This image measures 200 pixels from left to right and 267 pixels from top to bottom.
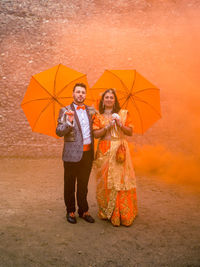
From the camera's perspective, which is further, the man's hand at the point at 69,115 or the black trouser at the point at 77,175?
the black trouser at the point at 77,175

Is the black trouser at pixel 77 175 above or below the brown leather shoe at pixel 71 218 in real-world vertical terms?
above

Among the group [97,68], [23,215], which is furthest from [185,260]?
[97,68]

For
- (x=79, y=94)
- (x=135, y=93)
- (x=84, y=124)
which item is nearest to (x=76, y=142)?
(x=84, y=124)

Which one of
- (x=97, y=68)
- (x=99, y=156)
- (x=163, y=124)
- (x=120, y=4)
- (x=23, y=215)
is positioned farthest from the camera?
(x=120, y=4)

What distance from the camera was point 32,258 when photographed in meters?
2.38

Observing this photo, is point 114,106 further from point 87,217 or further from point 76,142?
point 87,217

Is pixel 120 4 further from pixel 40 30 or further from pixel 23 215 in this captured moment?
pixel 23 215

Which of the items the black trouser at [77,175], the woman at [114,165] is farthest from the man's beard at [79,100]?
the black trouser at [77,175]

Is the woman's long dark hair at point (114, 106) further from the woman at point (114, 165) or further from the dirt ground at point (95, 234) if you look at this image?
the dirt ground at point (95, 234)

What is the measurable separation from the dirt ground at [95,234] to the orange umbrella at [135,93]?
1453 mm

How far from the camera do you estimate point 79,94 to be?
9.62 feet

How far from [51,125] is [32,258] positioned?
1585 mm

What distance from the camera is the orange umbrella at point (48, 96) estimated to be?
9.59 ft

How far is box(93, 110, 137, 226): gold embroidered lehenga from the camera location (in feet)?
10.0
